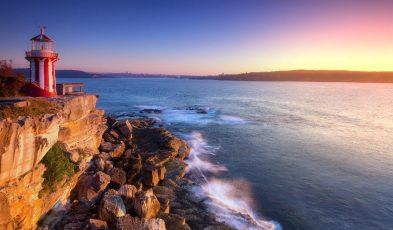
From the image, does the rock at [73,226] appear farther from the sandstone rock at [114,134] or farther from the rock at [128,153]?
the sandstone rock at [114,134]

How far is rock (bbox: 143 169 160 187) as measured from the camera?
745 inches

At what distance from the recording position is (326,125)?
141 feet

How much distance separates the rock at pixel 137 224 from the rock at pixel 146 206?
2.87ft

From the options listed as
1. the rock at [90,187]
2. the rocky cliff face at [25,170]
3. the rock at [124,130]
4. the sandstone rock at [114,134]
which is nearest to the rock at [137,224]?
the rock at [90,187]

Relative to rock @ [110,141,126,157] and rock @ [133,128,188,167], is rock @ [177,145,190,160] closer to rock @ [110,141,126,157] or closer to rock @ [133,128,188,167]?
rock @ [133,128,188,167]

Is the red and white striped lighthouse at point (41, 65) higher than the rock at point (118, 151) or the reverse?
higher

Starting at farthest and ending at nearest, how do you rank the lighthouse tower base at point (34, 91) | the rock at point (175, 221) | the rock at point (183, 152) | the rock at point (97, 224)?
the rock at point (183, 152), the lighthouse tower base at point (34, 91), the rock at point (175, 221), the rock at point (97, 224)

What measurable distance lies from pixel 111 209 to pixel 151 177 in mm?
6379

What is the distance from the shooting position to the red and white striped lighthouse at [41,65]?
19.7 metres

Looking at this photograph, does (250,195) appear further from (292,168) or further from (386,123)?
(386,123)

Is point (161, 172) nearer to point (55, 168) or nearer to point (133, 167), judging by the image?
point (133, 167)

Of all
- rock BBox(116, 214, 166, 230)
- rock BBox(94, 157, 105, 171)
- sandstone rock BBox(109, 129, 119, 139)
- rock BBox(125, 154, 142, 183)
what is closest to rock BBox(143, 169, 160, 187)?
rock BBox(125, 154, 142, 183)

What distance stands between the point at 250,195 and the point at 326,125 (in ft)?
94.1

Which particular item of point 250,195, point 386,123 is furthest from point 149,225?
point 386,123
